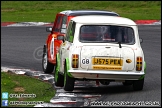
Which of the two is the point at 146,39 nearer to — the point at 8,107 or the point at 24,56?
the point at 24,56

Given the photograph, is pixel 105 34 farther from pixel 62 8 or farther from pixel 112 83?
pixel 62 8

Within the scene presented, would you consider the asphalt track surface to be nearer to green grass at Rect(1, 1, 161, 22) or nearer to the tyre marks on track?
the tyre marks on track

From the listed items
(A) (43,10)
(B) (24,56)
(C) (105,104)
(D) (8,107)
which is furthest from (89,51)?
(A) (43,10)

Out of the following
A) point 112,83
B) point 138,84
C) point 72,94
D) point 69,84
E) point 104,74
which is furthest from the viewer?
point 112,83

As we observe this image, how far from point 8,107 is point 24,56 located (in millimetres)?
10455

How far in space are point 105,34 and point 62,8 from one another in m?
28.3

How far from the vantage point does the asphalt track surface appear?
1259cm

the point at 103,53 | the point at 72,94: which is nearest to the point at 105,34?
the point at 103,53

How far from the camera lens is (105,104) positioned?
11289 millimetres

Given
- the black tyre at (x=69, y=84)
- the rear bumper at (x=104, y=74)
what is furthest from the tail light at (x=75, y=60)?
the black tyre at (x=69, y=84)

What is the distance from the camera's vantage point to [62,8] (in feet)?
136

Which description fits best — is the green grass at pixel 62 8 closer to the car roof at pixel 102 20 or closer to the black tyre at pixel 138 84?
the car roof at pixel 102 20

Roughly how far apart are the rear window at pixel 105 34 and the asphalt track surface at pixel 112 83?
1.05 metres

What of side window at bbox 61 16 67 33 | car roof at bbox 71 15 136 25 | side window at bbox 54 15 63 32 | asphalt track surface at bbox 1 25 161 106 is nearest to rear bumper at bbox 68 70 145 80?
asphalt track surface at bbox 1 25 161 106
